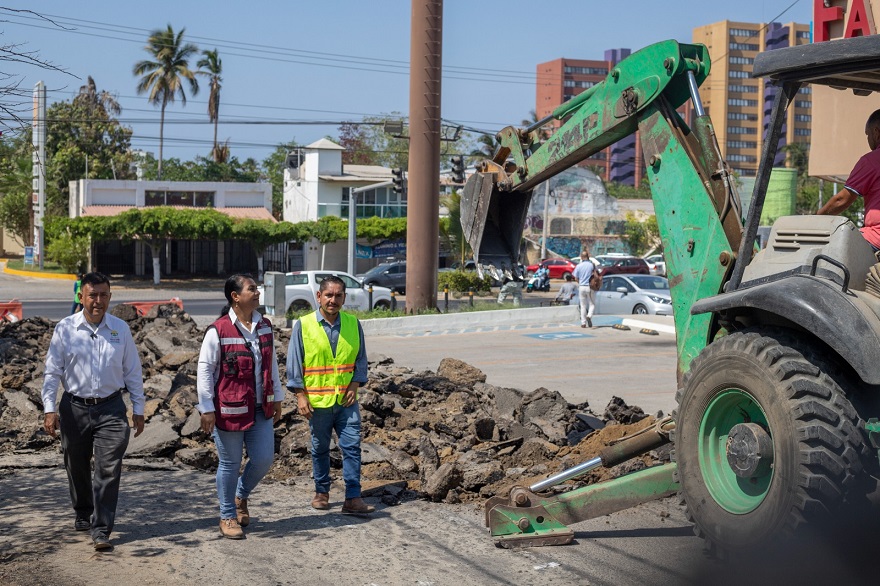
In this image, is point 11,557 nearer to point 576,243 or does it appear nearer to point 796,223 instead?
point 796,223

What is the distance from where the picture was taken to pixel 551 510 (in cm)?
686

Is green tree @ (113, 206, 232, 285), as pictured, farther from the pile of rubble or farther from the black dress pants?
the black dress pants

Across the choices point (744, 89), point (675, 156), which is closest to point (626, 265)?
point (675, 156)

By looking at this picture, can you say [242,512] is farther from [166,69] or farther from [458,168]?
[166,69]

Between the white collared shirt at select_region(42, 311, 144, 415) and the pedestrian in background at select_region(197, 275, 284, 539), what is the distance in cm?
52

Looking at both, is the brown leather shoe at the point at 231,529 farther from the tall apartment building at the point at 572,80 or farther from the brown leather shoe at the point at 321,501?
the tall apartment building at the point at 572,80

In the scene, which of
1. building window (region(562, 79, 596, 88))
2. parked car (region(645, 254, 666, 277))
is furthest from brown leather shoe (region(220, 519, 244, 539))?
building window (region(562, 79, 596, 88))

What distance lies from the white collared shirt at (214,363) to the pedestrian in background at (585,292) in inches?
724

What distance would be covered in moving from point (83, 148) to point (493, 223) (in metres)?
75.5

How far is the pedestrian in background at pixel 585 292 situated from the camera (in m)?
25.3

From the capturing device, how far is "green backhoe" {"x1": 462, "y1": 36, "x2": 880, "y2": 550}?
4.84m

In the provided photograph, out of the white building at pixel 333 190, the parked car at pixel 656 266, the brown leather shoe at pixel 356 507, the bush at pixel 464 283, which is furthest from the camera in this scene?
the white building at pixel 333 190

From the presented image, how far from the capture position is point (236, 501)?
7.48m

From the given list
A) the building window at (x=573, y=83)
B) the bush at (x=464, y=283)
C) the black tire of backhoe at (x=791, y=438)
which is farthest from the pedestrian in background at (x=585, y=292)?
the building window at (x=573, y=83)
